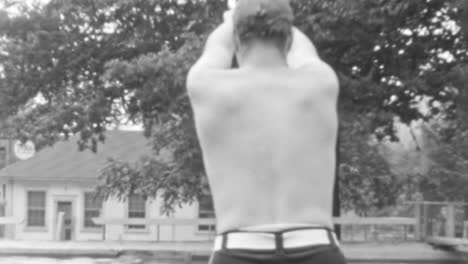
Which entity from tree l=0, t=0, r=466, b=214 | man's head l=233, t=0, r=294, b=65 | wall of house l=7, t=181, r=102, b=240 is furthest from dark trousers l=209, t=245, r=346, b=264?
wall of house l=7, t=181, r=102, b=240

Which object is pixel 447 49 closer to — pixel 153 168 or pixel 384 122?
pixel 384 122

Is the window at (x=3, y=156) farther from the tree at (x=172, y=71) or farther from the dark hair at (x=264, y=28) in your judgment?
the dark hair at (x=264, y=28)

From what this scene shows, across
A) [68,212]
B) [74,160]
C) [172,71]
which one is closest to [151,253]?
[172,71]

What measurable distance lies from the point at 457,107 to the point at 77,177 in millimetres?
21589

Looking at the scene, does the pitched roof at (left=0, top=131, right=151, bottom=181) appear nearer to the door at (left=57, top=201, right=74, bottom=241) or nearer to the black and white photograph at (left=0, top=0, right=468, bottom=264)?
the door at (left=57, top=201, right=74, bottom=241)

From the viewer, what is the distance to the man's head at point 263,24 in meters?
1.87

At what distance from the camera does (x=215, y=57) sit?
195 cm

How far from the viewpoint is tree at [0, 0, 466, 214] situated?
12.1 m

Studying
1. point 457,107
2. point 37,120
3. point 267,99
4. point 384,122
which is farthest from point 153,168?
point 267,99

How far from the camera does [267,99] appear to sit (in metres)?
1.85

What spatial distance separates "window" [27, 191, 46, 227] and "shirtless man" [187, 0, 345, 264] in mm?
30817

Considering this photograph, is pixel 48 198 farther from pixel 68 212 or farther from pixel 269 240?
pixel 269 240

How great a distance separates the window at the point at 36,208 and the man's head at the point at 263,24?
101ft

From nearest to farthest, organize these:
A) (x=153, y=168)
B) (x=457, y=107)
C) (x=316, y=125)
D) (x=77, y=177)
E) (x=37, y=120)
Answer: (x=316, y=125) → (x=457, y=107) → (x=37, y=120) → (x=153, y=168) → (x=77, y=177)
